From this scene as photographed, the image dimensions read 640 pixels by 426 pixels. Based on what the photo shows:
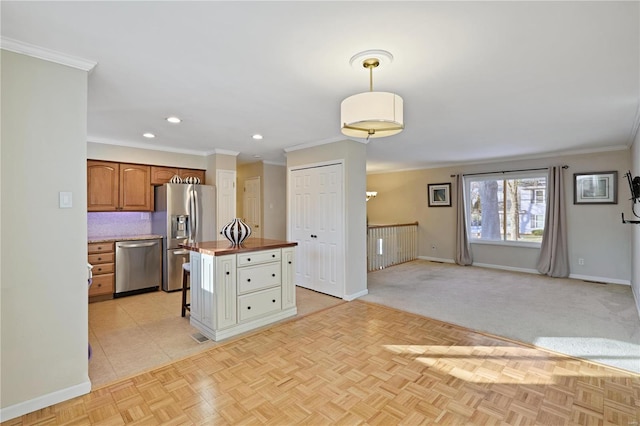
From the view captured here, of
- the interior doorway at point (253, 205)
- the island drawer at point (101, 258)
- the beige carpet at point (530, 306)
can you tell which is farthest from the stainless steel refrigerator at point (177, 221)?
the beige carpet at point (530, 306)

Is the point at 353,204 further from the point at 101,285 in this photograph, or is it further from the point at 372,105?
the point at 101,285

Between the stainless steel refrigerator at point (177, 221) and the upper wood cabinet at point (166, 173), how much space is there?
15 centimetres

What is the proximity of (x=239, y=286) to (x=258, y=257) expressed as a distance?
355mm

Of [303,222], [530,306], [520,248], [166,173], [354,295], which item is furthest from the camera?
[520,248]

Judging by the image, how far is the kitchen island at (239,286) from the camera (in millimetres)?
3031

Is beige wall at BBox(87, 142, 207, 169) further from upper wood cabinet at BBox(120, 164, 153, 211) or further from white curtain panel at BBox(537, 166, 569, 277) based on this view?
white curtain panel at BBox(537, 166, 569, 277)

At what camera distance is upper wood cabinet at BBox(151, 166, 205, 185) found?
5.06 meters

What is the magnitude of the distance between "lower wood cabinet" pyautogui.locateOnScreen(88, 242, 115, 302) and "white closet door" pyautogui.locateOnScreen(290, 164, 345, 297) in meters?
2.65

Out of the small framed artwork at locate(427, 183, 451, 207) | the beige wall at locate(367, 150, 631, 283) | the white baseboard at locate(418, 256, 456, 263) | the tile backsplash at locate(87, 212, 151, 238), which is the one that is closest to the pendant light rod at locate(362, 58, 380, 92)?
the tile backsplash at locate(87, 212, 151, 238)

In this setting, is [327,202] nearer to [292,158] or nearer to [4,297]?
[292,158]

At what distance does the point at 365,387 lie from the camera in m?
2.22

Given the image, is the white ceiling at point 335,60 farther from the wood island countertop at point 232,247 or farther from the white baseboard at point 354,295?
the white baseboard at point 354,295

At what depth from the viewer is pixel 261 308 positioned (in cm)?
337

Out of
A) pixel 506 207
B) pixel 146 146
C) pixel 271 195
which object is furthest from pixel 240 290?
pixel 506 207
